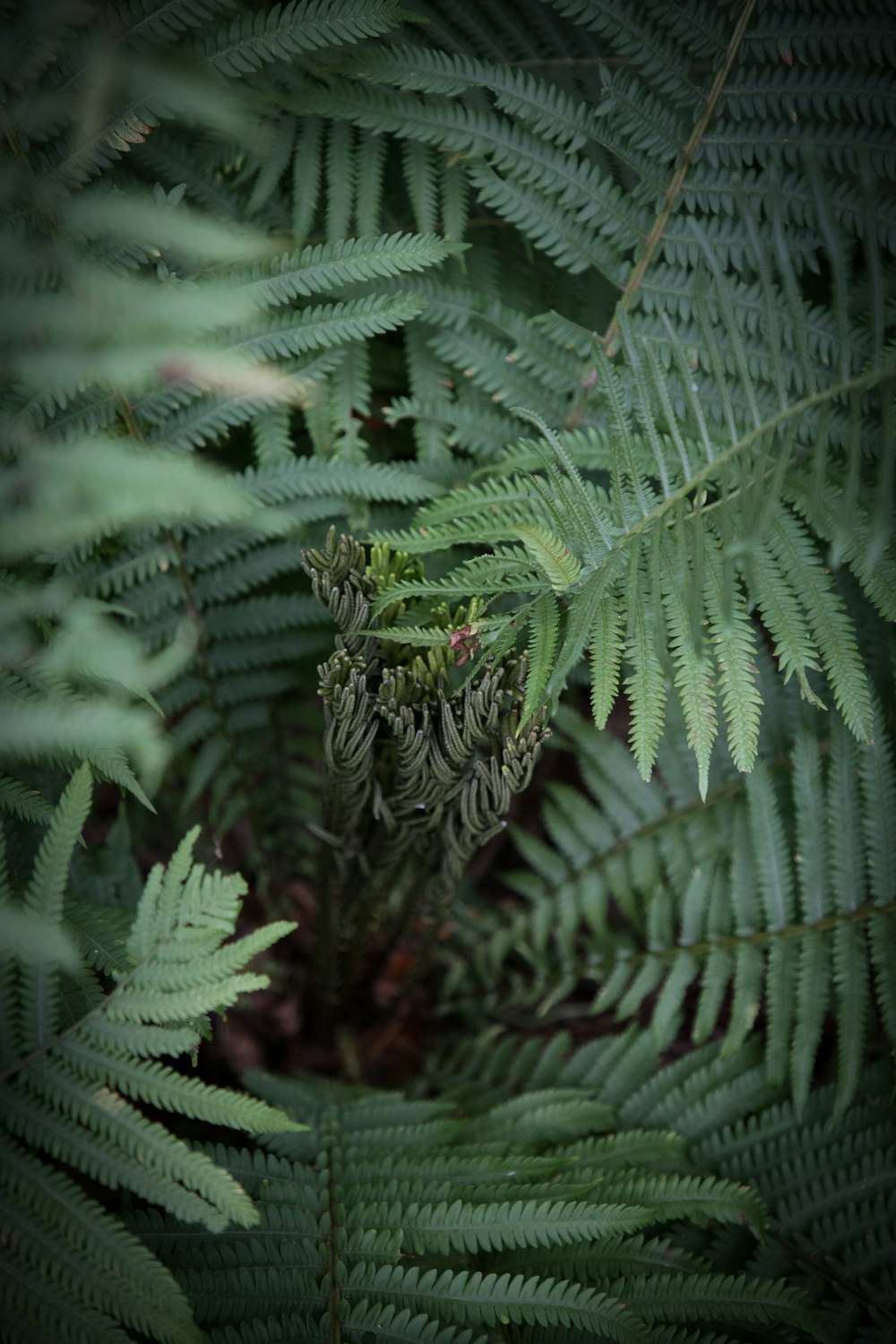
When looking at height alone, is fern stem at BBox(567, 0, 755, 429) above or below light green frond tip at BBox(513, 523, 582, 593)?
above

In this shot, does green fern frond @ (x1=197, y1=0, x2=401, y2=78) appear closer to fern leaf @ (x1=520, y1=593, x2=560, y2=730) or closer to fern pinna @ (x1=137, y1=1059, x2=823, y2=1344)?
fern leaf @ (x1=520, y1=593, x2=560, y2=730)

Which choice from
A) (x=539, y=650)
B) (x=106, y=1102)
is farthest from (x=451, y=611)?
(x=106, y=1102)

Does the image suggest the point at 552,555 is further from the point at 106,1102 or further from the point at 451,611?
the point at 106,1102

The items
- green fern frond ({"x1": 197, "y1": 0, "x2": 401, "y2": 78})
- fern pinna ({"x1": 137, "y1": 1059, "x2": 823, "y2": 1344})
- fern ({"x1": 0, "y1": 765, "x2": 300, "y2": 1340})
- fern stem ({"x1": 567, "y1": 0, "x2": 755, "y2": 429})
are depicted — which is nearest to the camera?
fern ({"x1": 0, "y1": 765, "x2": 300, "y2": 1340})

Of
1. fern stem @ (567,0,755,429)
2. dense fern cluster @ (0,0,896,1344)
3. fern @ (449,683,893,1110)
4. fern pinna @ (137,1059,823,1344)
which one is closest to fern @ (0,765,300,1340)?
dense fern cluster @ (0,0,896,1344)

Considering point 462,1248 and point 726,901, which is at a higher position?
point 726,901

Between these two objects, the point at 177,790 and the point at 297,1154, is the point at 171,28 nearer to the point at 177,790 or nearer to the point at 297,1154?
the point at 177,790

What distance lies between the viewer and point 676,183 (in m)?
1.58

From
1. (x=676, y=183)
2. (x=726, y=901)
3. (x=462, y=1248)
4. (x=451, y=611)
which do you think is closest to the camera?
(x=462, y=1248)

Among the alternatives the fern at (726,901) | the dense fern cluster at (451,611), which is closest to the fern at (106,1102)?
the dense fern cluster at (451,611)

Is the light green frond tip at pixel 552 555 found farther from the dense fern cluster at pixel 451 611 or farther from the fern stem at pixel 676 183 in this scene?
the fern stem at pixel 676 183

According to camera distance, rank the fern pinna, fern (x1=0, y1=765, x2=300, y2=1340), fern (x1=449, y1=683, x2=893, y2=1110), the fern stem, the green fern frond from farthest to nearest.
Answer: fern (x1=449, y1=683, x2=893, y2=1110) < the fern stem < the green fern frond < the fern pinna < fern (x1=0, y1=765, x2=300, y2=1340)

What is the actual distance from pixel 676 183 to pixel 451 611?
857 mm

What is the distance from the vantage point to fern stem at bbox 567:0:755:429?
4.98ft
